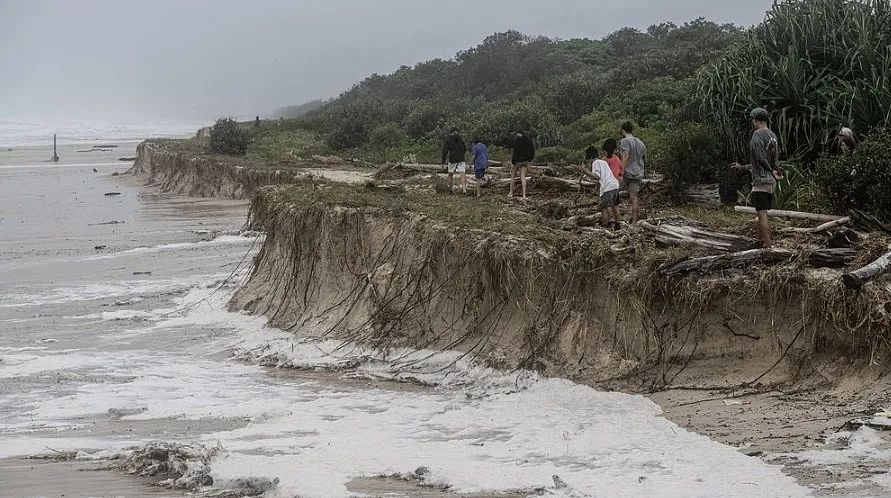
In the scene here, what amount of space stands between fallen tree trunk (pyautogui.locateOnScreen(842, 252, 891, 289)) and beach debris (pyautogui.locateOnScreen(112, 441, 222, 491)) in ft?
17.3

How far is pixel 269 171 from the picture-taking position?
105 ft

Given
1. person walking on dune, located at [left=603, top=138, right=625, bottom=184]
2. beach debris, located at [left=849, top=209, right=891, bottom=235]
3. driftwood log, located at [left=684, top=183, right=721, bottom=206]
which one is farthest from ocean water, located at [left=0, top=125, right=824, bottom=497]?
driftwood log, located at [left=684, top=183, right=721, bottom=206]

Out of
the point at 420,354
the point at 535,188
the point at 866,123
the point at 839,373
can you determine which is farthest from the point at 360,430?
the point at 535,188

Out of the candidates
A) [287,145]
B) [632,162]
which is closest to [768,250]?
[632,162]

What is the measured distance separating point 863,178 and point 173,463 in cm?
873

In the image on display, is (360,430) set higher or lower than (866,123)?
lower

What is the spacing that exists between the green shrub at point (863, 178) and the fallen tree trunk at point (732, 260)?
3.45m

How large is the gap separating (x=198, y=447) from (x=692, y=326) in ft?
14.8

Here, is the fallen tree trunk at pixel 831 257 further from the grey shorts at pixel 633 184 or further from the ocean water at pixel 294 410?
the grey shorts at pixel 633 184

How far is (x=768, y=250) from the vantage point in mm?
9758

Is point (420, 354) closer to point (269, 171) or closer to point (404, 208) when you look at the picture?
point (404, 208)

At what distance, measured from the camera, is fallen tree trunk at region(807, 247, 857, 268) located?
948cm

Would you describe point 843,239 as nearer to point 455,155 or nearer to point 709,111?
point 709,111

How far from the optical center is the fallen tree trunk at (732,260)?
9.73m
